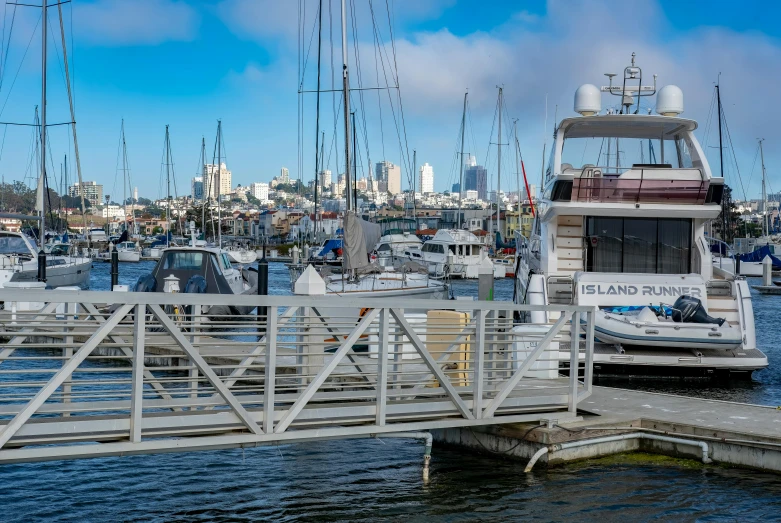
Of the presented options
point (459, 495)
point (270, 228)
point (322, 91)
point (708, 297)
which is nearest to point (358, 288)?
point (322, 91)

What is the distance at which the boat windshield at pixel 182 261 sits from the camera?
2980 cm

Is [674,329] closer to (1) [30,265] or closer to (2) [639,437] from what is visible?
(2) [639,437]

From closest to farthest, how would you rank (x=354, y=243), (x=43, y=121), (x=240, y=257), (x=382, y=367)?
1. (x=382, y=367)
2. (x=354, y=243)
3. (x=43, y=121)
4. (x=240, y=257)

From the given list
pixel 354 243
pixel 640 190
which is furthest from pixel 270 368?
pixel 354 243

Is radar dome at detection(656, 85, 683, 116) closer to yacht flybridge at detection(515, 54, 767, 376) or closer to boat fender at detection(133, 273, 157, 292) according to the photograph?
yacht flybridge at detection(515, 54, 767, 376)

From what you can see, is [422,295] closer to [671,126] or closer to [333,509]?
[671,126]

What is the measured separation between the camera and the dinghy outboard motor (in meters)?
17.7

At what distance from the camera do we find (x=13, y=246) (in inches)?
1542

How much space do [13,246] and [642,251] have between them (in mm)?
28130

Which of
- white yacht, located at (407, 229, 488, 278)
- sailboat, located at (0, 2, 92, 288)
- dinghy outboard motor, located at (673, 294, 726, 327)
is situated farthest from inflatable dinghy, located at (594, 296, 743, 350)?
white yacht, located at (407, 229, 488, 278)

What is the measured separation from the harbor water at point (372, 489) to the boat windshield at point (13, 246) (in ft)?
95.0

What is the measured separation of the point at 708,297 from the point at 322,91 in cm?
1920

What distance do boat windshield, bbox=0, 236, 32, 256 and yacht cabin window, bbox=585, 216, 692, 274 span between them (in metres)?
26.3

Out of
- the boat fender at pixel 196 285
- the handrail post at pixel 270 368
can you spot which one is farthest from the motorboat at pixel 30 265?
the handrail post at pixel 270 368
